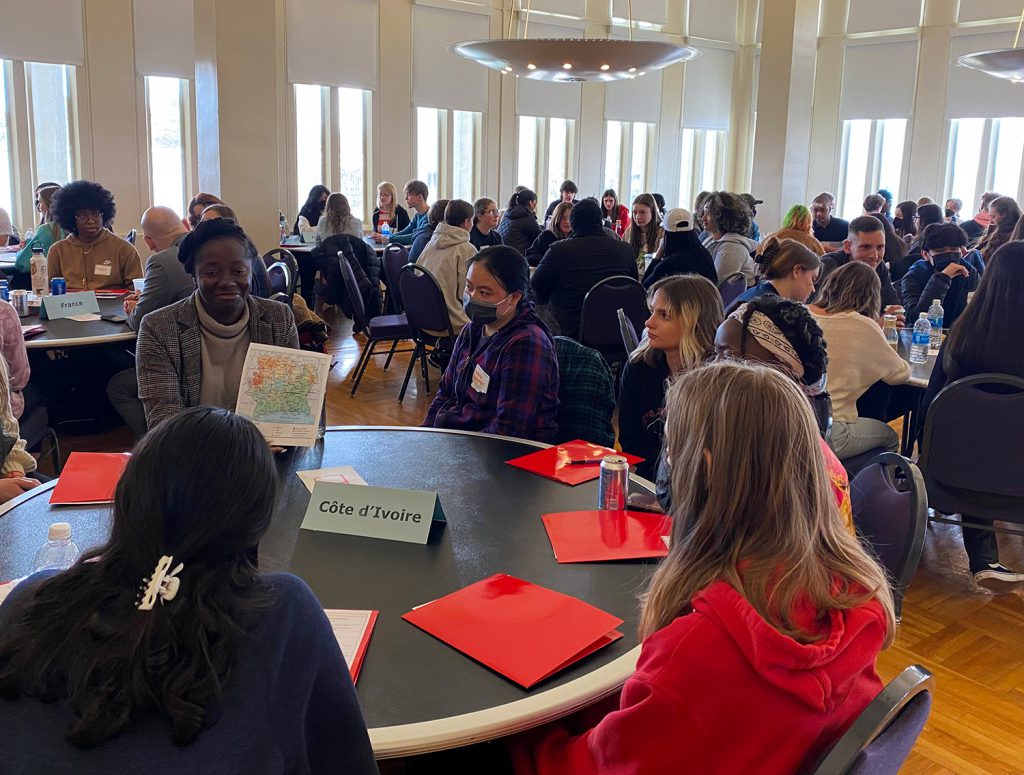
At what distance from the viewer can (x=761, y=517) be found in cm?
119

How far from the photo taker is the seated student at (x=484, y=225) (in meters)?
7.36

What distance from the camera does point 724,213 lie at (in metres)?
5.87

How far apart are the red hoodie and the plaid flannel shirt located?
1.66 m

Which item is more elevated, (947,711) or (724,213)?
(724,213)

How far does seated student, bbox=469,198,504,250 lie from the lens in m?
7.36

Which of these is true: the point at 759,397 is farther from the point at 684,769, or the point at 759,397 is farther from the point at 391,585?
the point at 391,585

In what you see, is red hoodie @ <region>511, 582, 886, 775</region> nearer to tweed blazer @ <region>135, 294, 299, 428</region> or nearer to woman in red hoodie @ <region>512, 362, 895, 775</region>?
woman in red hoodie @ <region>512, 362, 895, 775</region>

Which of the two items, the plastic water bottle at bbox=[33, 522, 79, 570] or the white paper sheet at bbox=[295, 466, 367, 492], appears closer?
the plastic water bottle at bbox=[33, 522, 79, 570]

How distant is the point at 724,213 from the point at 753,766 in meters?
5.15

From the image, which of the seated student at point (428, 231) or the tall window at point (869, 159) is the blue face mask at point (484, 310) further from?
the tall window at point (869, 159)

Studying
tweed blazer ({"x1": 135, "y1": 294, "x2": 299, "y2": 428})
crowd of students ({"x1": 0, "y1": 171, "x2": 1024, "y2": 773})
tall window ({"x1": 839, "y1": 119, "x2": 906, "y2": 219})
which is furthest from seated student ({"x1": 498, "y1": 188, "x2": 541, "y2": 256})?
tall window ({"x1": 839, "y1": 119, "x2": 906, "y2": 219})

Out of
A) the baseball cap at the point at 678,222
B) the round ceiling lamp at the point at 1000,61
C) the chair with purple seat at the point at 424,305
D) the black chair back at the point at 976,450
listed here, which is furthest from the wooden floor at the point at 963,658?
the chair with purple seat at the point at 424,305

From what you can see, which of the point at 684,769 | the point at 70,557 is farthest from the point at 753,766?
the point at 70,557

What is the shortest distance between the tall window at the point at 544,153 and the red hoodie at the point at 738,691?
11.8 meters
